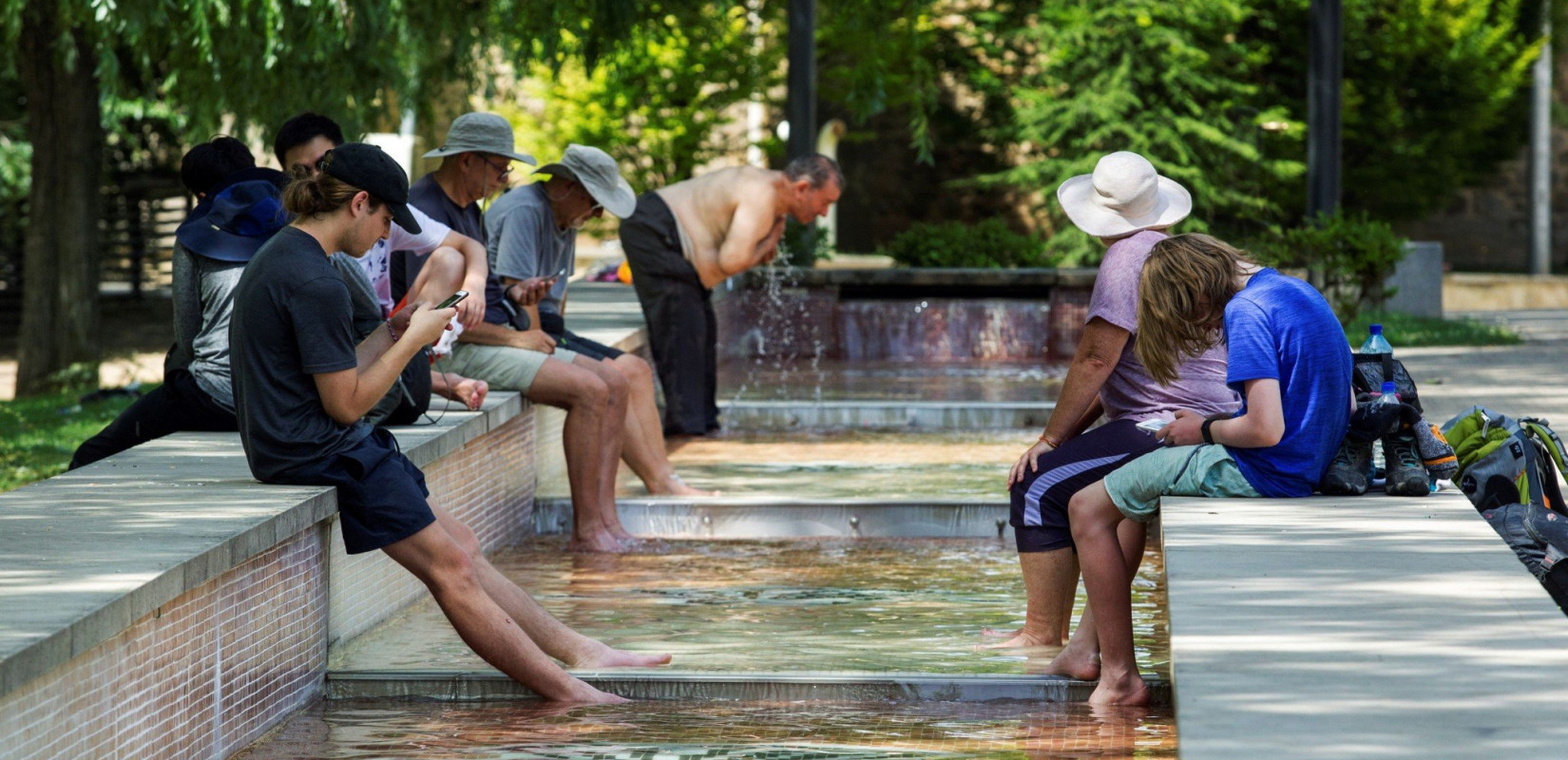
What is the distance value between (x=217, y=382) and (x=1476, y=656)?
12.2ft

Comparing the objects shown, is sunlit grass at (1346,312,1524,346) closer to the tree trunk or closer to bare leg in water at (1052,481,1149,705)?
bare leg in water at (1052,481,1149,705)

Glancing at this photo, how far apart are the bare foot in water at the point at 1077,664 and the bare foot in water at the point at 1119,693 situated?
0.12 metres

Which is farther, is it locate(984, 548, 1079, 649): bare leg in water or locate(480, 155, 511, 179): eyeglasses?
locate(480, 155, 511, 179): eyeglasses

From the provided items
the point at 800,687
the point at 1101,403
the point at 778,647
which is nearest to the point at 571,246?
the point at 778,647

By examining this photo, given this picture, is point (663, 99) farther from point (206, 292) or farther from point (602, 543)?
point (206, 292)

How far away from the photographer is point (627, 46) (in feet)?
43.4

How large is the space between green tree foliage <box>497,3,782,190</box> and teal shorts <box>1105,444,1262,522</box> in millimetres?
19759

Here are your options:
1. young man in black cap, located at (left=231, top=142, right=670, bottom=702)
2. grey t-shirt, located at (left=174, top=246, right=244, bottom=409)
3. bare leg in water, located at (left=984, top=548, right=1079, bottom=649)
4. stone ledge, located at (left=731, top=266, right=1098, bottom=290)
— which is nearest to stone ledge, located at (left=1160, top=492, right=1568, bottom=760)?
bare leg in water, located at (left=984, top=548, right=1079, bottom=649)

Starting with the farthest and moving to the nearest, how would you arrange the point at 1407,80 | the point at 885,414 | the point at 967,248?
the point at 1407,80
the point at 967,248
the point at 885,414

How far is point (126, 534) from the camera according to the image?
13.4 feet

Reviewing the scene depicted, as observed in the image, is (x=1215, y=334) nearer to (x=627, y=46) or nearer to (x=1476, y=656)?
(x=1476, y=656)

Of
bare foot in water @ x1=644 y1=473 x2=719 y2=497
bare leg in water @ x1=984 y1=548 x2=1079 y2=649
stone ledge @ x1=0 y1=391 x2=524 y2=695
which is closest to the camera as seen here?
stone ledge @ x1=0 y1=391 x2=524 y2=695

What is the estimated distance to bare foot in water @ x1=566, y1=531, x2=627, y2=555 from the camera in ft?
22.4

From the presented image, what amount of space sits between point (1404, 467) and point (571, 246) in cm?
410
